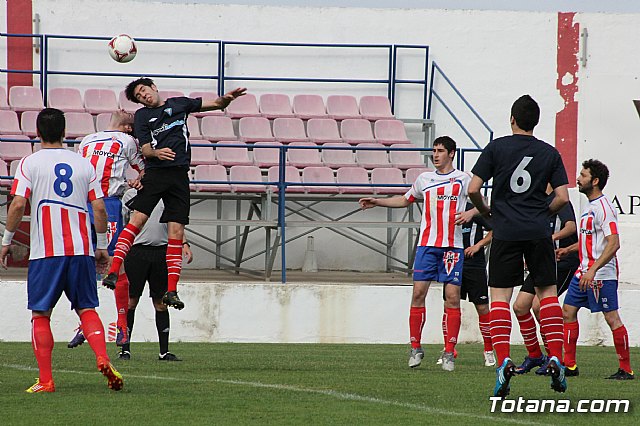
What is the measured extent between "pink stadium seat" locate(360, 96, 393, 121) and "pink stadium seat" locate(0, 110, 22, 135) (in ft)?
16.9

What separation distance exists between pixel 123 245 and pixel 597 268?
3.82m

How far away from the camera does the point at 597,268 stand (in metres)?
8.78

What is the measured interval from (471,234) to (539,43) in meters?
8.33

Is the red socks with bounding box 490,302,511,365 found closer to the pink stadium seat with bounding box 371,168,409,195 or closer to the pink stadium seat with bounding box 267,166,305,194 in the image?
the pink stadium seat with bounding box 267,166,305,194

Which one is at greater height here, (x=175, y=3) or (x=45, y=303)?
(x=175, y=3)

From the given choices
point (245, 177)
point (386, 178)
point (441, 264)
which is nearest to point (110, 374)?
point (441, 264)

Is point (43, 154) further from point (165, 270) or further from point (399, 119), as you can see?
point (399, 119)

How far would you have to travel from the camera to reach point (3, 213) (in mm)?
16297

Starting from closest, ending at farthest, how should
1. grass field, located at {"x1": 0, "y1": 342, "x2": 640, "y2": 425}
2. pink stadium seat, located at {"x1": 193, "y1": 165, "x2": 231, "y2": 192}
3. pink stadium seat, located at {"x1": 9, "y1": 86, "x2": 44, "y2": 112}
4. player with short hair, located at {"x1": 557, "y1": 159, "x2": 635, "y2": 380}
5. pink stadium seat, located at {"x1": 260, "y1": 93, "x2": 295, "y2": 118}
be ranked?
grass field, located at {"x1": 0, "y1": 342, "x2": 640, "y2": 425}
player with short hair, located at {"x1": 557, "y1": 159, "x2": 635, "y2": 380}
pink stadium seat, located at {"x1": 193, "y1": 165, "x2": 231, "y2": 192}
pink stadium seat, located at {"x1": 9, "y1": 86, "x2": 44, "y2": 112}
pink stadium seat, located at {"x1": 260, "y1": 93, "x2": 295, "y2": 118}

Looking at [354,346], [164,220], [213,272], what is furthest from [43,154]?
[213,272]

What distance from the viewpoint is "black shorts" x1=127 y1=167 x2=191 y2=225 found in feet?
30.5

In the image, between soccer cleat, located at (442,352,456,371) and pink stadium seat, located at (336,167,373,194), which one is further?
pink stadium seat, located at (336,167,373,194)

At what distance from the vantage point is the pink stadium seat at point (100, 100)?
54.9ft

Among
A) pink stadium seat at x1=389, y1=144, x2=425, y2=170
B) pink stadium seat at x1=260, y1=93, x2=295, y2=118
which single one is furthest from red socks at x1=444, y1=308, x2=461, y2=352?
pink stadium seat at x1=260, y1=93, x2=295, y2=118
